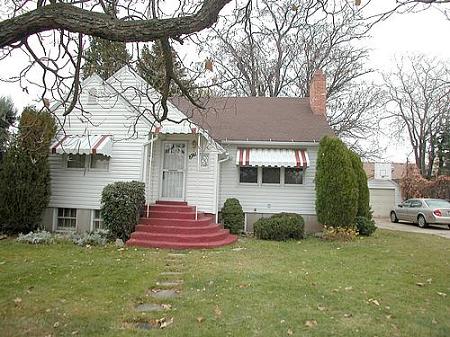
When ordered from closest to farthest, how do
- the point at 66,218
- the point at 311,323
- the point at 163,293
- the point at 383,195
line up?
the point at 311,323, the point at 163,293, the point at 66,218, the point at 383,195

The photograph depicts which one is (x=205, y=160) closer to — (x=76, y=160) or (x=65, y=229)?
(x=76, y=160)

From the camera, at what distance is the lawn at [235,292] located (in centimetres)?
532

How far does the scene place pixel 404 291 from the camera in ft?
24.0

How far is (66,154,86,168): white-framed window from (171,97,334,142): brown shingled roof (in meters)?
4.19

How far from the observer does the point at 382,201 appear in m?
30.7

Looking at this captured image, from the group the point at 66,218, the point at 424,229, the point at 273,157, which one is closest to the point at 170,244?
the point at 66,218

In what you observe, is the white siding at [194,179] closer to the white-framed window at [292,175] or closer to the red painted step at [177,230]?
the red painted step at [177,230]

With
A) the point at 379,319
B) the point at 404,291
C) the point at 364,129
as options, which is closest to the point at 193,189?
the point at 404,291

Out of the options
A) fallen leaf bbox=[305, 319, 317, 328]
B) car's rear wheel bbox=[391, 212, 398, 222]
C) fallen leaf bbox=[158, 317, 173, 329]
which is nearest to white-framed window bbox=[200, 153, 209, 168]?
fallen leaf bbox=[158, 317, 173, 329]

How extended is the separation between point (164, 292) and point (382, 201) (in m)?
27.0

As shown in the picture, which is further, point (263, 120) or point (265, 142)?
point (263, 120)

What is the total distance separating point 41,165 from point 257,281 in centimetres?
939

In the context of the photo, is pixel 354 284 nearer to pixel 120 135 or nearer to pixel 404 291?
pixel 404 291

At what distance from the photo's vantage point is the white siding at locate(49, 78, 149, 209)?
14477 millimetres
